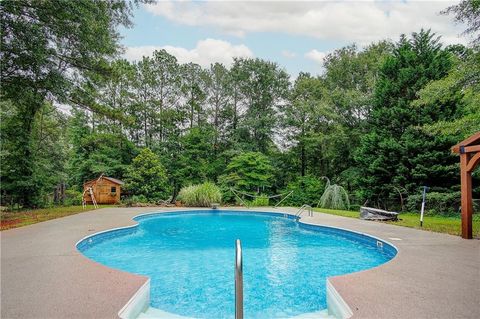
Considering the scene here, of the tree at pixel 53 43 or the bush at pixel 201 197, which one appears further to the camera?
the bush at pixel 201 197

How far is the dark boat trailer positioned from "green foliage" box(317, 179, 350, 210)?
4.42 meters

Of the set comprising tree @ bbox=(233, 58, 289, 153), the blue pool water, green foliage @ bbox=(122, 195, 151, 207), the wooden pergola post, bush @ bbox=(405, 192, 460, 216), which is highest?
tree @ bbox=(233, 58, 289, 153)

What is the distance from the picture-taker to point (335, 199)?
14125 millimetres

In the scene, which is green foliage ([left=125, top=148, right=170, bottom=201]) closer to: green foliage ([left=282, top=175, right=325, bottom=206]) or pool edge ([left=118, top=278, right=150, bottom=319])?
green foliage ([left=282, top=175, right=325, bottom=206])

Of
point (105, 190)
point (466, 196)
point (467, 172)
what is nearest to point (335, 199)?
point (466, 196)

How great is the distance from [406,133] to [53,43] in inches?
505

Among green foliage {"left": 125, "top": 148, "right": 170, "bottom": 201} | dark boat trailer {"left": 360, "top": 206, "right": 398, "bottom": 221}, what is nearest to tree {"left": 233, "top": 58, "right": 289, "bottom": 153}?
green foliage {"left": 125, "top": 148, "right": 170, "bottom": 201}

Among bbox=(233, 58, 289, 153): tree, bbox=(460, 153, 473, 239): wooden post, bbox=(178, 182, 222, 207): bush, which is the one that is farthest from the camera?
bbox=(233, 58, 289, 153): tree

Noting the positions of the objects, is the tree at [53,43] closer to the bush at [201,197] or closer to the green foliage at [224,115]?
the green foliage at [224,115]

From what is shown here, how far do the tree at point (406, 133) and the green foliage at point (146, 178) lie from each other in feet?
33.3

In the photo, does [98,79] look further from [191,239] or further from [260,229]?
[260,229]

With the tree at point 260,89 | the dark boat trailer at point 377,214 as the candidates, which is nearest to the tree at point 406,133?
the dark boat trailer at point 377,214

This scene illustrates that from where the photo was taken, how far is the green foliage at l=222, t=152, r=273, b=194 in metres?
16.3

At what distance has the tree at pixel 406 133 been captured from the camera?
37.6ft
